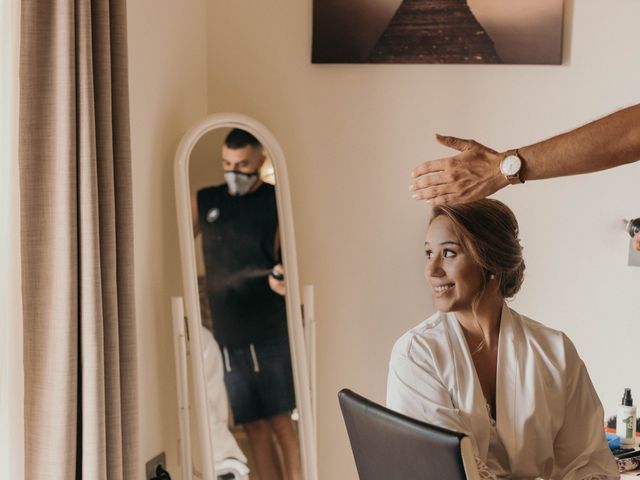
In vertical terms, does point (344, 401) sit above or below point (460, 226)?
below

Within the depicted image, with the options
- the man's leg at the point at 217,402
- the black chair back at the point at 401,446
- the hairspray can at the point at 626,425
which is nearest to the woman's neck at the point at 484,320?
the black chair back at the point at 401,446

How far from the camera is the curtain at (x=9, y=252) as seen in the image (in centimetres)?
207

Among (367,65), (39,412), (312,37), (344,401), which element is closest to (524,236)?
(367,65)

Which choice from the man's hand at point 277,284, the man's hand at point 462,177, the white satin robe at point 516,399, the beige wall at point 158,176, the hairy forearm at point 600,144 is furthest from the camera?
the man's hand at point 277,284

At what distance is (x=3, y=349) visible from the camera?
6.84 feet

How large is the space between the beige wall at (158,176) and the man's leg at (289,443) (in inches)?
14.2

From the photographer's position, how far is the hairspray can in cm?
247

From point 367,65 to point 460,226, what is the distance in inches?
45.0

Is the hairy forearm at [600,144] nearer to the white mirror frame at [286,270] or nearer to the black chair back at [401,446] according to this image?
the black chair back at [401,446]

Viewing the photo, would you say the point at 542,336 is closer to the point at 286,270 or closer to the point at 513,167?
the point at 513,167

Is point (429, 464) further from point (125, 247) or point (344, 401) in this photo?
point (125, 247)

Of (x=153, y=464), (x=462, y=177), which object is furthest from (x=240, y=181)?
(x=462, y=177)

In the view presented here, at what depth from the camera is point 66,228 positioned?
2.10 m

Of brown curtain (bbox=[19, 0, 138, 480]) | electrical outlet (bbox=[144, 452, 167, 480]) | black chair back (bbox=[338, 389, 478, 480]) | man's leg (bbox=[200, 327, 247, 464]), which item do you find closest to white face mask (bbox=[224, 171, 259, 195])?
man's leg (bbox=[200, 327, 247, 464])
